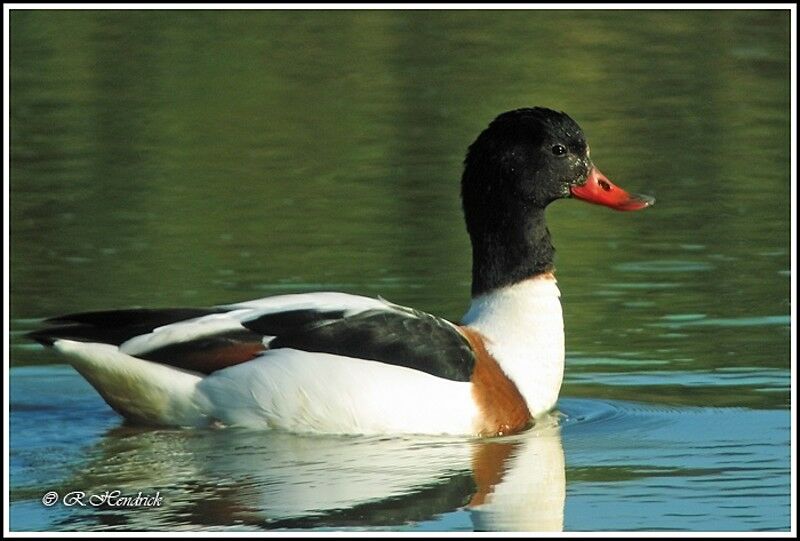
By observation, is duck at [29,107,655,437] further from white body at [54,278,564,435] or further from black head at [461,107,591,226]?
black head at [461,107,591,226]

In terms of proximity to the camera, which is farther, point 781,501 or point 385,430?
point 385,430

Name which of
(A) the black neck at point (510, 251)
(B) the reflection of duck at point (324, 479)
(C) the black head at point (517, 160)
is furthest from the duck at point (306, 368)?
(C) the black head at point (517, 160)

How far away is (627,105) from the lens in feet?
64.4

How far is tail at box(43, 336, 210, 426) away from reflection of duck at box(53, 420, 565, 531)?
120 millimetres

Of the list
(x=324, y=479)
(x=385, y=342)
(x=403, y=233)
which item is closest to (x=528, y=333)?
(x=385, y=342)

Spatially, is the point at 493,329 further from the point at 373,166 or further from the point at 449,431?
the point at 373,166

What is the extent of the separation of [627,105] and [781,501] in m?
11.8

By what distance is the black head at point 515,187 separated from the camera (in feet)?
33.5

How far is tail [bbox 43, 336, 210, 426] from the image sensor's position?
9430mm

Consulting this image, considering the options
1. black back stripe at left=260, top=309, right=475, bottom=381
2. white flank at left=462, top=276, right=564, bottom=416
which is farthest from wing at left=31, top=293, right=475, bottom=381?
white flank at left=462, top=276, right=564, bottom=416

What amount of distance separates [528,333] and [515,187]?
2.85ft

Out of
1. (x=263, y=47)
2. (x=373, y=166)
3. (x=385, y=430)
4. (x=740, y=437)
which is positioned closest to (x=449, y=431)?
(x=385, y=430)

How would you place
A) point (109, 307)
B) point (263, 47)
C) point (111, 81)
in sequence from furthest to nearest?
point (263, 47)
point (111, 81)
point (109, 307)

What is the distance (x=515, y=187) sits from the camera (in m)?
10.3
